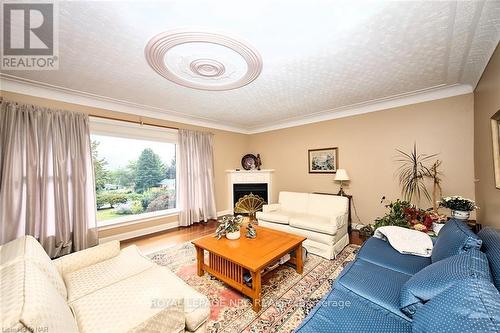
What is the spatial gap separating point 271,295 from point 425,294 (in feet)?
4.30

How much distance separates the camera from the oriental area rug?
1632 mm

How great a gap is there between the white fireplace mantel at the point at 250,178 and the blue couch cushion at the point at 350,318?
378cm

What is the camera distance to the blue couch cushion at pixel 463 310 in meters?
0.71

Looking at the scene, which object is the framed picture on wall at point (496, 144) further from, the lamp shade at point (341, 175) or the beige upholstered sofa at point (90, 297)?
the beige upholstered sofa at point (90, 297)

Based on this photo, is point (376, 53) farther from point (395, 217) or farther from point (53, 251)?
point (53, 251)

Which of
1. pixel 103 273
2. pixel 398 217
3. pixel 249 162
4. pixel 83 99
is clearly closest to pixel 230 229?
pixel 103 273

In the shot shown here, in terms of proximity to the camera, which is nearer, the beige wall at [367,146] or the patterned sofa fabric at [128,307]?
the patterned sofa fabric at [128,307]

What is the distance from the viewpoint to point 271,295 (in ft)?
6.42

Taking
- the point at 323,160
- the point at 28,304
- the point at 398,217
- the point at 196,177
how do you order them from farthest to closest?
the point at 196,177 → the point at 323,160 → the point at 398,217 → the point at 28,304

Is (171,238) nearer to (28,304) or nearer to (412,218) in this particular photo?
(28,304)

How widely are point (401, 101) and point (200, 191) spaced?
431 centimetres

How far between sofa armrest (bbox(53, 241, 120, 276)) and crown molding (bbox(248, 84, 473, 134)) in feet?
13.6

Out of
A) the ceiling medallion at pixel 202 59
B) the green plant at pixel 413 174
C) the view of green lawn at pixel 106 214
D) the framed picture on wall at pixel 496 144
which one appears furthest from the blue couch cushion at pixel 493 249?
the view of green lawn at pixel 106 214

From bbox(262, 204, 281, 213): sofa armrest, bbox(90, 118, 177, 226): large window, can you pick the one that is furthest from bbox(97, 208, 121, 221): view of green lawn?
bbox(262, 204, 281, 213): sofa armrest
